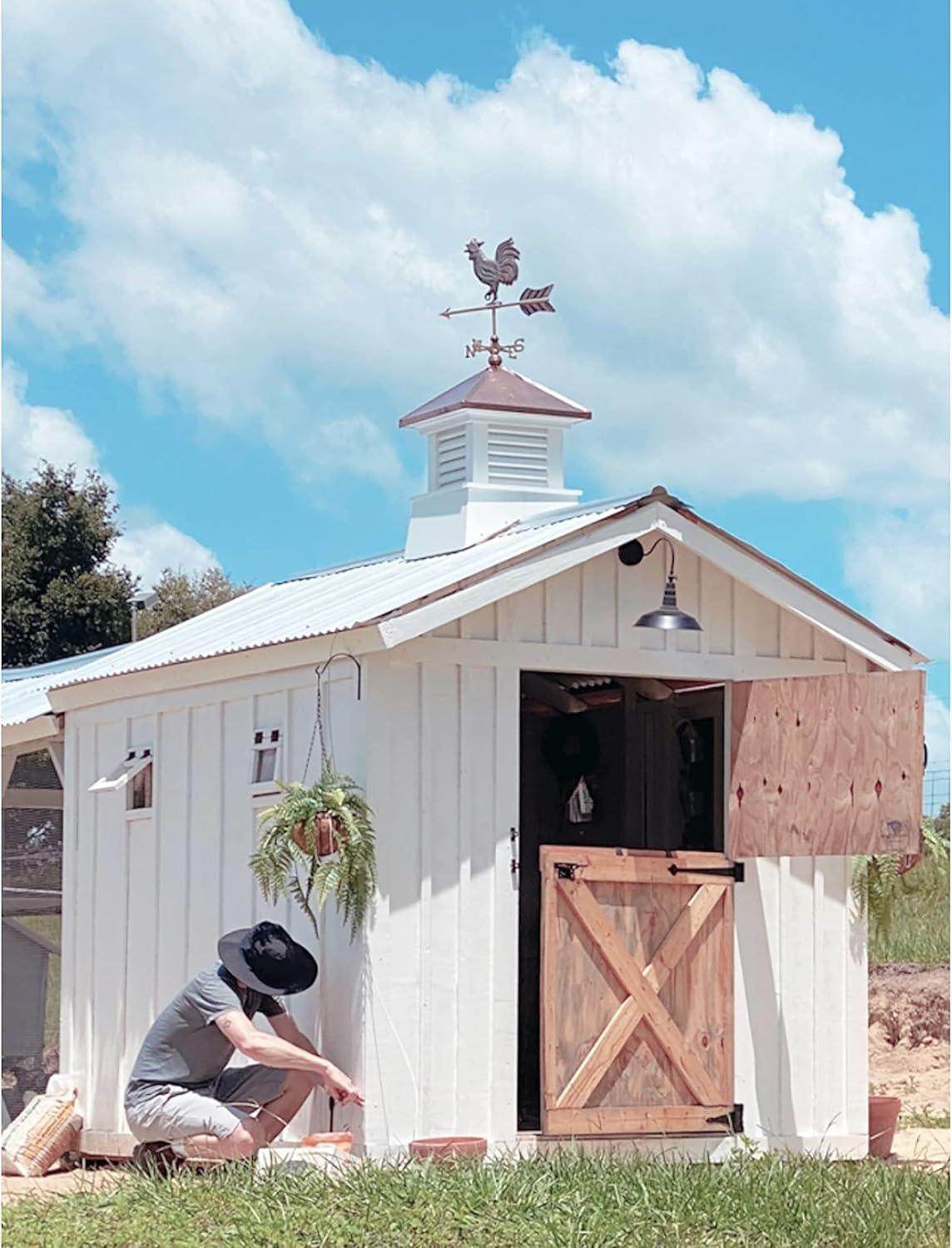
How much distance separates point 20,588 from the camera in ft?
94.1

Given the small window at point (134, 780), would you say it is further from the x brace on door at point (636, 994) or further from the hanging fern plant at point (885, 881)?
the hanging fern plant at point (885, 881)

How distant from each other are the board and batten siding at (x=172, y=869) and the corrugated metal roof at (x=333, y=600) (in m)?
0.25

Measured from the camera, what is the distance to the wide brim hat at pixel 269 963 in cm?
1055

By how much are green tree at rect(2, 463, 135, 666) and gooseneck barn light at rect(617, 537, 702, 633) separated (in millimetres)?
17878

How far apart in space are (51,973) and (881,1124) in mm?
5854

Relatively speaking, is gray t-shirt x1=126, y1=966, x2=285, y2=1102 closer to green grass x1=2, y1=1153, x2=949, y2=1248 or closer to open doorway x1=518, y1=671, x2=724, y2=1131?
green grass x1=2, y1=1153, x2=949, y2=1248

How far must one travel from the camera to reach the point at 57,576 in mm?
28922

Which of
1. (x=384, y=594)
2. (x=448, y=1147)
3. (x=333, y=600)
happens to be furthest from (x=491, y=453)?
(x=448, y=1147)

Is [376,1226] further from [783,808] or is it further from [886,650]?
[886,650]

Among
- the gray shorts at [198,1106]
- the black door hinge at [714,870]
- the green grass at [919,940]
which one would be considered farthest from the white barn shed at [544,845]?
the green grass at [919,940]

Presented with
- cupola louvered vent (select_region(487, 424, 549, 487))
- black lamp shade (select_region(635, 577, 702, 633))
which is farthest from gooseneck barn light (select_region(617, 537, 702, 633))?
cupola louvered vent (select_region(487, 424, 549, 487))

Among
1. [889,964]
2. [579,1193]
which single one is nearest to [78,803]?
[579,1193]

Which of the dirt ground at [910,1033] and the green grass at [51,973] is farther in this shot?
the dirt ground at [910,1033]

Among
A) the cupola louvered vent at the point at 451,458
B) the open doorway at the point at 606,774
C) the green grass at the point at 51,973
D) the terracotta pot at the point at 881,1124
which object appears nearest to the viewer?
the terracotta pot at the point at 881,1124
